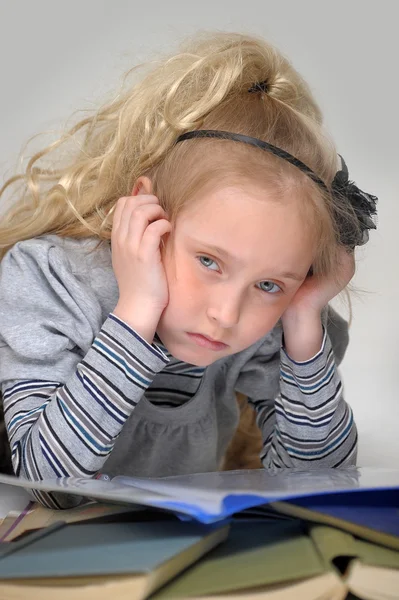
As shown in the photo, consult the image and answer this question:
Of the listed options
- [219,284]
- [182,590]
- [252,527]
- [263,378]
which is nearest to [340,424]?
[263,378]

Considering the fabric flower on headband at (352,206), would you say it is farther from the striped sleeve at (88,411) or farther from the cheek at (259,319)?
the striped sleeve at (88,411)

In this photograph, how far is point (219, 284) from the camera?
866 mm

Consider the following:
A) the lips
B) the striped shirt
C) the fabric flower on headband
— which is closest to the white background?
the striped shirt

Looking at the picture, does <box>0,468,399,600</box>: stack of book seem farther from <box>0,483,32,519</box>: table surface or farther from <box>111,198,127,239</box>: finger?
<box>111,198,127,239</box>: finger

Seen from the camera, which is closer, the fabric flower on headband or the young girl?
the young girl

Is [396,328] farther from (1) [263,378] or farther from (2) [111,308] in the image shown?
(2) [111,308]

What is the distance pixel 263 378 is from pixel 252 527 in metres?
0.54

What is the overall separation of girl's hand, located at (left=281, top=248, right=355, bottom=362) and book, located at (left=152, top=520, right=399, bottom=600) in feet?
1.45

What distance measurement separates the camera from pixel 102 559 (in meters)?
0.53

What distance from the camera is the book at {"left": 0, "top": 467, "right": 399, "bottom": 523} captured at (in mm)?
556

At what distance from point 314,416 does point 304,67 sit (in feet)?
3.01

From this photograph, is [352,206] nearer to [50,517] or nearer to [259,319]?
[259,319]

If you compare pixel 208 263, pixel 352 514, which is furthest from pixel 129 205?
pixel 352 514

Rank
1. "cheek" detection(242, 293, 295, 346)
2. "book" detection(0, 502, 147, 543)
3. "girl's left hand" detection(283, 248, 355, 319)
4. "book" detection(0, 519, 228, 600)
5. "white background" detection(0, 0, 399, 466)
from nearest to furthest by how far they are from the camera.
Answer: "book" detection(0, 519, 228, 600)
"book" detection(0, 502, 147, 543)
"cheek" detection(242, 293, 295, 346)
"girl's left hand" detection(283, 248, 355, 319)
"white background" detection(0, 0, 399, 466)
